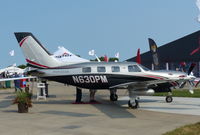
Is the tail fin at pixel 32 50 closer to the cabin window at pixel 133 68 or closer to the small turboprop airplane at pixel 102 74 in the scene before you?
the small turboprop airplane at pixel 102 74

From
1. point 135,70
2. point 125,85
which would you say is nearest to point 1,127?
point 125,85

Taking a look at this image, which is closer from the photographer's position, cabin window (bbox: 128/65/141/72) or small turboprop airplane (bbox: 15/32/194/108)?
small turboprop airplane (bbox: 15/32/194/108)

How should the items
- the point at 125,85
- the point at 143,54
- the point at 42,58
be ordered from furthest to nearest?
the point at 143,54 < the point at 42,58 < the point at 125,85

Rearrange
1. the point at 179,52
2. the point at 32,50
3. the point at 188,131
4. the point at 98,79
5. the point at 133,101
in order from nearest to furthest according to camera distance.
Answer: the point at 188,131, the point at 133,101, the point at 98,79, the point at 32,50, the point at 179,52

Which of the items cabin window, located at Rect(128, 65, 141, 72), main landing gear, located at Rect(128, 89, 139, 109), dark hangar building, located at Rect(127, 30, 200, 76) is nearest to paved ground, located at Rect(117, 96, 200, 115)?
main landing gear, located at Rect(128, 89, 139, 109)

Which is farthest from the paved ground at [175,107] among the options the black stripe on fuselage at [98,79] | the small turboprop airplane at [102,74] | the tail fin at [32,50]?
the tail fin at [32,50]

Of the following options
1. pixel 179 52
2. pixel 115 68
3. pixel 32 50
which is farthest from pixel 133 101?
pixel 179 52

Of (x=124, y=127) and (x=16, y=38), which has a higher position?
(x=16, y=38)

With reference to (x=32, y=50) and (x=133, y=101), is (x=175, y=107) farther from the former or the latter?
(x=32, y=50)

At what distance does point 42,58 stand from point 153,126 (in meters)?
10.8

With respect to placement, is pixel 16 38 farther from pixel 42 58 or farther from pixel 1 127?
pixel 1 127

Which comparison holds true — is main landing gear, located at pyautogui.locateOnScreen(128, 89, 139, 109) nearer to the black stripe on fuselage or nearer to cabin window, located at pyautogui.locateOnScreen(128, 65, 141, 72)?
the black stripe on fuselage

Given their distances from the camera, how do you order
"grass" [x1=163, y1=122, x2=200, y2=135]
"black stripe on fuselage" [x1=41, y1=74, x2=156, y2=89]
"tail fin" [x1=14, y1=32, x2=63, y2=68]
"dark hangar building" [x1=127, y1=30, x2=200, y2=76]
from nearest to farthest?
1. "grass" [x1=163, y1=122, x2=200, y2=135]
2. "black stripe on fuselage" [x1=41, y1=74, x2=156, y2=89]
3. "tail fin" [x1=14, y1=32, x2=63, y2=68]
4. "dark hangar building" [x1=127, y1=30, x2=200, y2=76]

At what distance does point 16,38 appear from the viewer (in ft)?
66.0
